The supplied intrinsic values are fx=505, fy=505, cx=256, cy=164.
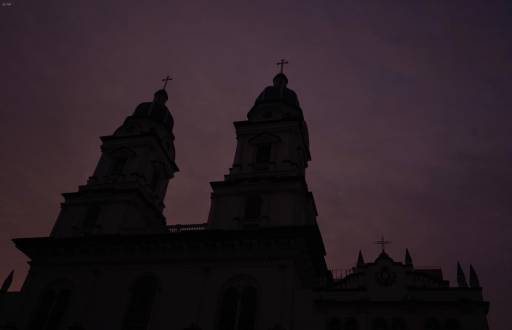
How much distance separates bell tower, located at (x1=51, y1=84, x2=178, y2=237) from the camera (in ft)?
131

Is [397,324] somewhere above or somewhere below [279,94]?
below

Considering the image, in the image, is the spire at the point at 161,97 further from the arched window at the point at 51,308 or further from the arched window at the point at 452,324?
the arched window at the point at 452,324

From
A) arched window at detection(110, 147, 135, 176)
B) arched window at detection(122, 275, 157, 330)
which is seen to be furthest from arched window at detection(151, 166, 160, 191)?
arched window at detection(122, 275, 157, 330)

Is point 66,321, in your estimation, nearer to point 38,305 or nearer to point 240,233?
point 38,305

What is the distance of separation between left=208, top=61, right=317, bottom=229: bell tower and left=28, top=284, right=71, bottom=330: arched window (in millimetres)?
11709

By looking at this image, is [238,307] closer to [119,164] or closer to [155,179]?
[155,179]

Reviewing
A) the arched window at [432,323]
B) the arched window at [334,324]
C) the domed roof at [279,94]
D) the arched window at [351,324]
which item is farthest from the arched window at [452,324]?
the domed roof at [279,94]

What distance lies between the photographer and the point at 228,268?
3394 centimetres

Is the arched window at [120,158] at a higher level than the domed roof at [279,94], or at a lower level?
lower

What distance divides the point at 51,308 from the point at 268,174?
18.4 m

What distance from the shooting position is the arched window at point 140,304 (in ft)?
110

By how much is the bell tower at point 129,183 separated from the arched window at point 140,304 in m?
4.30

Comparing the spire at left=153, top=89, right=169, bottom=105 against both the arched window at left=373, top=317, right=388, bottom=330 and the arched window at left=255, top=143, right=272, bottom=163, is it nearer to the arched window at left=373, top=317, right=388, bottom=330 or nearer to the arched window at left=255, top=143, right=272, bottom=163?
the arched window at left=255, top=143, right=272, bottom=163

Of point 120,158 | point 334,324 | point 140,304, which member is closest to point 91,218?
point 120,158
